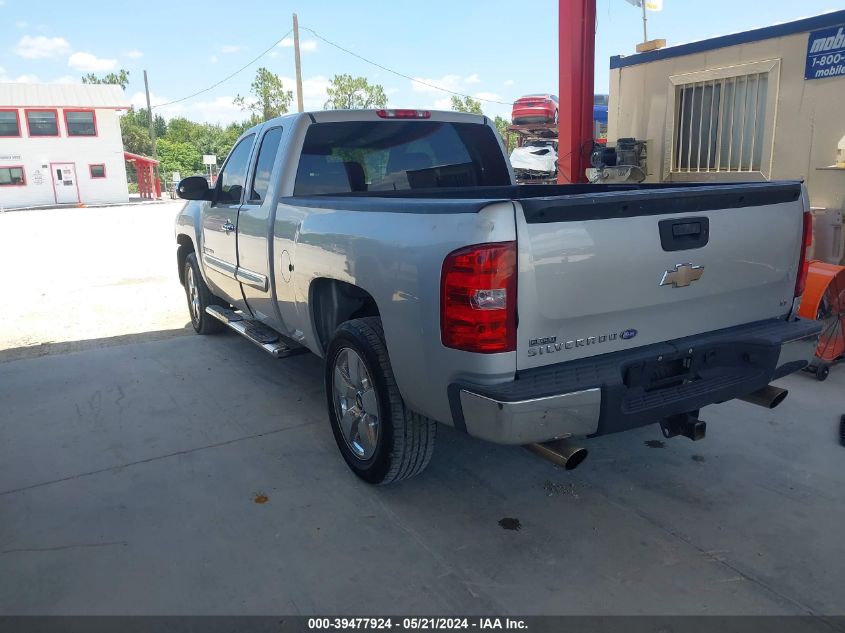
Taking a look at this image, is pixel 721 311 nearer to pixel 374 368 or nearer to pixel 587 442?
pixel 587 442

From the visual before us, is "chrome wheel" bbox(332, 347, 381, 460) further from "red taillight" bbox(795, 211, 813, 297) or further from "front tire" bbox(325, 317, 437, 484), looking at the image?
"red taillight" bbox(795, 211, 813, 297)

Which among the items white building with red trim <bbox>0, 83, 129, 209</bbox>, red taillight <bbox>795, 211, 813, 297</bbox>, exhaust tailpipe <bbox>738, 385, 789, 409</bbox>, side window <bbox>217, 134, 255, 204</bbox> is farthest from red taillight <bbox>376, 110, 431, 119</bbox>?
white building with red trim <bbox>0, 83, 129, 209</bbox>

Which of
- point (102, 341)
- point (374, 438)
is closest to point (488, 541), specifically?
Answer: point (374, 438)

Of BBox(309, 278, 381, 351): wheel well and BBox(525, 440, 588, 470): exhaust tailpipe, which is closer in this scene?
BBox(525, 440, 588, 470): exhaust tailpipe

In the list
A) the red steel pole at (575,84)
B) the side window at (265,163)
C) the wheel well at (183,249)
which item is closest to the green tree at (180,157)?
the red steel pole at (575,84)

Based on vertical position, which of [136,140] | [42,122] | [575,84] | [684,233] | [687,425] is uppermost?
[136,140]

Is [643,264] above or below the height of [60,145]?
below

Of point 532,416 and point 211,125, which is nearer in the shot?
point 532,416

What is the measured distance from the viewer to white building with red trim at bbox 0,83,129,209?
1449 inches

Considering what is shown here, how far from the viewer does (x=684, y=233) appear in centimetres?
275

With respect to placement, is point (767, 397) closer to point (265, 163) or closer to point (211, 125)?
point (265, 163)

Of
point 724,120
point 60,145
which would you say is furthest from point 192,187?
point 60,145

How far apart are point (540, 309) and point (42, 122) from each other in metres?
43.2

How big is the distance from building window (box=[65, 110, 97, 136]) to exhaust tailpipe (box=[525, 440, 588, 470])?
43260 mm
